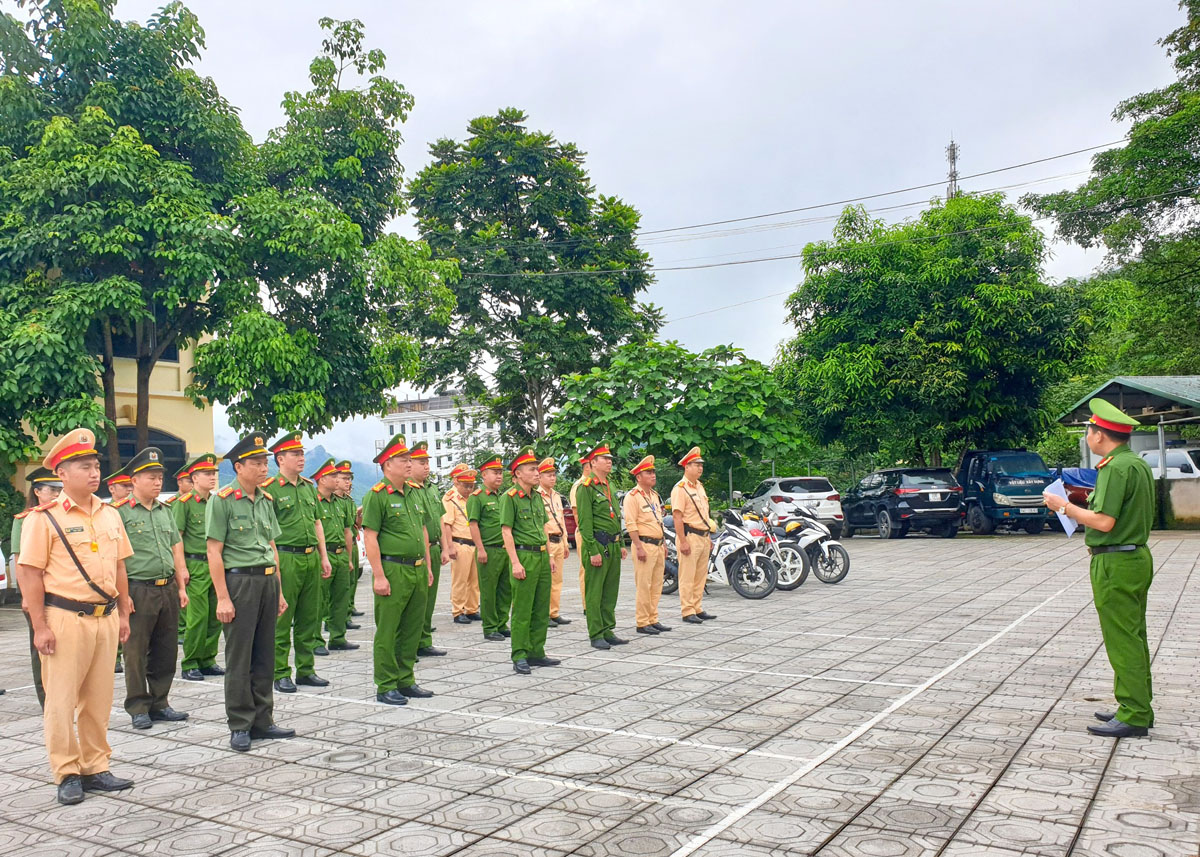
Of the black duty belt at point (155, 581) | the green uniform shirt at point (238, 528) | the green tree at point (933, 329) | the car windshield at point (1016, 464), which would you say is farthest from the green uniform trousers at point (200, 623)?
the car windshield at point (1016, 464)

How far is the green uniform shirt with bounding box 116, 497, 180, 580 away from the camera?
22.6 feet

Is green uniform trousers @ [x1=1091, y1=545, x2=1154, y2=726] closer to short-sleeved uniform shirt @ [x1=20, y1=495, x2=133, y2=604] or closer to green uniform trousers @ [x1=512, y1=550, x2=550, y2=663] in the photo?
green uniform trousers @ [x1=512, y1=550, x2=550, y2=663]

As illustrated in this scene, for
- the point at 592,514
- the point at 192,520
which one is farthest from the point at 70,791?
the point at 592,514

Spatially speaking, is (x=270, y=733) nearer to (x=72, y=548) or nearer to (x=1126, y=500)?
(x=72, y=548)

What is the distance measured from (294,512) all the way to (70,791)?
311 centimetres

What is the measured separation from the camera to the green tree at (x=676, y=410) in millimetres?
17688

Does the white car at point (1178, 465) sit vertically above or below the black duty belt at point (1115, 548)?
above

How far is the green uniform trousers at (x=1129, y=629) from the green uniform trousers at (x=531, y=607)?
4.24 m

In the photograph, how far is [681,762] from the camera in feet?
17.2

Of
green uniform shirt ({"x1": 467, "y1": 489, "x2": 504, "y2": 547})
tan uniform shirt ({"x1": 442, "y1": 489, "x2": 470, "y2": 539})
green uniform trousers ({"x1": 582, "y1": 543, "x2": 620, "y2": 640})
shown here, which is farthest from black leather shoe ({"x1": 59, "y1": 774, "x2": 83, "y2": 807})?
tan uniform shirt ({"x1": 442, "y1": 489, "x2": 470, "y2": 539})

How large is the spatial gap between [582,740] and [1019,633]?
210 inches

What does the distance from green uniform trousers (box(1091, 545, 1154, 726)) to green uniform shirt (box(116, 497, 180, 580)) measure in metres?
6.15

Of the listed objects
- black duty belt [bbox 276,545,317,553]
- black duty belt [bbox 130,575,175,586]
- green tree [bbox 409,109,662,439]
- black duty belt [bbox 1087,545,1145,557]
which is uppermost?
green tree [bbox 409,109,662,439]

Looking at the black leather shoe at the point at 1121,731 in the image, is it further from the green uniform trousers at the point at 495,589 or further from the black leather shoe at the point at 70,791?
the green uniform trousers at the point at 495,589
